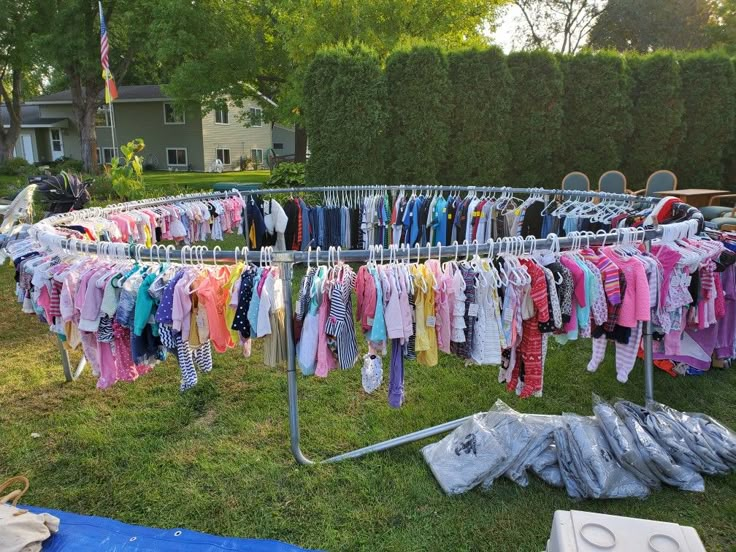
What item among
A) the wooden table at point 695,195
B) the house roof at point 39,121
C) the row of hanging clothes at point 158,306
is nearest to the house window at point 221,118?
the house roof at point 39,121

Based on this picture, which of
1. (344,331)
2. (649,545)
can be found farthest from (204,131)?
(649,545)

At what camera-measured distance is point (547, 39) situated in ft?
89.1

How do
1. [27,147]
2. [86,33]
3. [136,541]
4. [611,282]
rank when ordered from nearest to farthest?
[136,541] < [611,282] < [86,33] < [27,147]

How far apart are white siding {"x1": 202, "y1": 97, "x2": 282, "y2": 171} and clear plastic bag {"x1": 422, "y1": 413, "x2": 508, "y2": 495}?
24.3 meters

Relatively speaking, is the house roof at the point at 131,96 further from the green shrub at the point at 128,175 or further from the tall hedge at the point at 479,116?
the tall hedge at the point at 479,116

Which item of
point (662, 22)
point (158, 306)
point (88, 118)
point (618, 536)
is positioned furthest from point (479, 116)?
point (88, 118)

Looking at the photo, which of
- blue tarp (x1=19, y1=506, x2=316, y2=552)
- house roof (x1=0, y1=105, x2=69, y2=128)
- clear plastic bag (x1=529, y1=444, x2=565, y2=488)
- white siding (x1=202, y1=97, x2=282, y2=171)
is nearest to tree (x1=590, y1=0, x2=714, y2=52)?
white siding (x1=202, y1=97, x2=282, y2=171)

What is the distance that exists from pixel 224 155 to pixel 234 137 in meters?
1.28

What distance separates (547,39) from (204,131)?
1869 cm

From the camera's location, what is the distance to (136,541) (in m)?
2.64

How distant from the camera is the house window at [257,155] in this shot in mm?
29797

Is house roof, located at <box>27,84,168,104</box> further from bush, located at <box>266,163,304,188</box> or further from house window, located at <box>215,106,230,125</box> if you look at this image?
bush, located at <box>266,163,304,188</box>

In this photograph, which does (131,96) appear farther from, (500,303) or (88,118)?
(500,303)

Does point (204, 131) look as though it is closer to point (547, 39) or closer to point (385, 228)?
point (547, 39)
